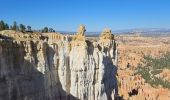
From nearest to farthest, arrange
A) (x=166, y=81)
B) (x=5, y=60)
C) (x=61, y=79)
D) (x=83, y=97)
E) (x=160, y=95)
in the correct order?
(x=5, y=60) → (x=61, y=79) → (x=83, y=97) → (x=160, y=95) → (x=166, y=81)

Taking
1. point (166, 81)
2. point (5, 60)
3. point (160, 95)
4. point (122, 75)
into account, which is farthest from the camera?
point (166, 81)

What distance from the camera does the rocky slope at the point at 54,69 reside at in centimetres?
2848

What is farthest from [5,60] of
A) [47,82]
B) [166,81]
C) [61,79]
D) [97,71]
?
[166,81]

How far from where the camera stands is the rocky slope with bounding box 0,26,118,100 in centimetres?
2848

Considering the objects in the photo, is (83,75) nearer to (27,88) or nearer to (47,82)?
(47,82)

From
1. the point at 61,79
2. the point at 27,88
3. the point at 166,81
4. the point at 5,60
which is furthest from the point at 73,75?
the point at 166,81

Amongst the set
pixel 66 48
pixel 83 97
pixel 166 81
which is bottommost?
pixel 166 81

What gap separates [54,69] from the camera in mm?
34656

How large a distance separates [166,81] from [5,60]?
9805 cm

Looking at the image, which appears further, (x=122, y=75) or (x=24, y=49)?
(x=122, y=75)

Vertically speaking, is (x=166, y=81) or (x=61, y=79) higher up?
(x=61, y=79)

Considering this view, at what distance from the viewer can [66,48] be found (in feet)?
119

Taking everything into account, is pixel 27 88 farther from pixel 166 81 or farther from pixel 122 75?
pixel 166 81

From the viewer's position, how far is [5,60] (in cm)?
2777
